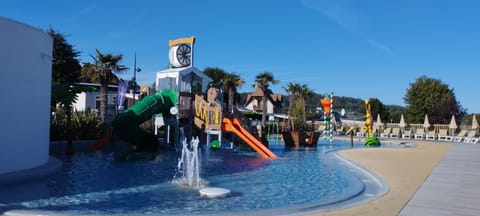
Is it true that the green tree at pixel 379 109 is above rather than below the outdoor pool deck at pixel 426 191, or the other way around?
above

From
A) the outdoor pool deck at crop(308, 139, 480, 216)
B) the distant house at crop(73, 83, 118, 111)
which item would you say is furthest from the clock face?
the distant house at crop(73, 83, 118, 111)

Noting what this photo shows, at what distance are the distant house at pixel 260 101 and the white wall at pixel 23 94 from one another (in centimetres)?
4998

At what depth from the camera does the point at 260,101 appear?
62.1 m

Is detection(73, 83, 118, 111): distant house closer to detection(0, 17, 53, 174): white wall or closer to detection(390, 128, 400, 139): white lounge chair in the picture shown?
detection(390, 128, 400, 139): white lounge chair

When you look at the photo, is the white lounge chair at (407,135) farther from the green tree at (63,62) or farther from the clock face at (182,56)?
the green tree at (63,62)

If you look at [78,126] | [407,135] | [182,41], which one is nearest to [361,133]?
[407,135]

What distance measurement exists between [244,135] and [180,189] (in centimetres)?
827

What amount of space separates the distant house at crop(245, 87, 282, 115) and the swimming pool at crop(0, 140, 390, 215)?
46857 mm

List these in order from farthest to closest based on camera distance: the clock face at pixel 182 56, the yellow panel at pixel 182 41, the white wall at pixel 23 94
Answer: the clock face at pixel 182 56 < the yellow panel at pixel 182 41 < the white wall at pixel 23 94

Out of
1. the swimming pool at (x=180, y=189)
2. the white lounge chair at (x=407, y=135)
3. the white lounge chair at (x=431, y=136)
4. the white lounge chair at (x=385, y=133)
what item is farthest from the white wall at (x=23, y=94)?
the white lounge chair at (x=431, y=136)

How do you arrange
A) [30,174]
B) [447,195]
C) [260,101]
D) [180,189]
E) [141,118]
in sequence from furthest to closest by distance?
[260,101] < [141,118] < [30,174] < [180,189] < [447,195]

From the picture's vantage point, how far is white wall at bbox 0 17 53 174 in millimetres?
9055

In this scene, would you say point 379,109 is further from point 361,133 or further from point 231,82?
point 231,82

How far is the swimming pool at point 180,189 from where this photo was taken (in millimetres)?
7098
